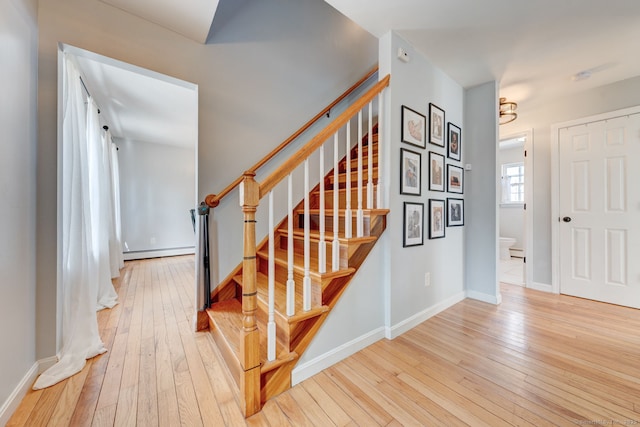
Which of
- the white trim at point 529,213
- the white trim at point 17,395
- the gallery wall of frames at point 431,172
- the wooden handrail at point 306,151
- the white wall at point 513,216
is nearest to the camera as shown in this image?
the white trim at point 17,395

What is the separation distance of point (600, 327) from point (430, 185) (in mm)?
1824

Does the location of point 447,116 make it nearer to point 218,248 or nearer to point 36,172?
point 218,248

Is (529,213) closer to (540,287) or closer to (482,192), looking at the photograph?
(540,287)

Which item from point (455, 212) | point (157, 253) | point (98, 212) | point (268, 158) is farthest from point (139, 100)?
point (455, 212)

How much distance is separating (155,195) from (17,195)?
158 inches

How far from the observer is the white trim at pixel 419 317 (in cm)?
191

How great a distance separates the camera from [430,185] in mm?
2238

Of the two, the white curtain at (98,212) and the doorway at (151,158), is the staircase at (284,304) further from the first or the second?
the doorway at (151,158)

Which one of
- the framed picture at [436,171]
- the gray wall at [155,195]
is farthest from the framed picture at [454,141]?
the gray wall at [155,195]

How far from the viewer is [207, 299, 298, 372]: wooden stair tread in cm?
131

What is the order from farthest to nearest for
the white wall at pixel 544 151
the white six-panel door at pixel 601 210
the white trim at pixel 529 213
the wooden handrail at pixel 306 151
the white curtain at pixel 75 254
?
the white trim at pixel 529 213 → the white wall at pixel 544 151 → the white six-panel door at pixel 601 210 → the white curtain at pixel 75 254 → the wooden handrail at pixel 306 151

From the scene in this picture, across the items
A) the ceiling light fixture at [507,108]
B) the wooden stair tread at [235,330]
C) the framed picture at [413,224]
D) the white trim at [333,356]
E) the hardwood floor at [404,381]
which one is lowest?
the hardwood floor at [404,381]

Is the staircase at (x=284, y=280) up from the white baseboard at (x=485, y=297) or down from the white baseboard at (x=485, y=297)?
up

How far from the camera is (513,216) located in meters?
5.42
